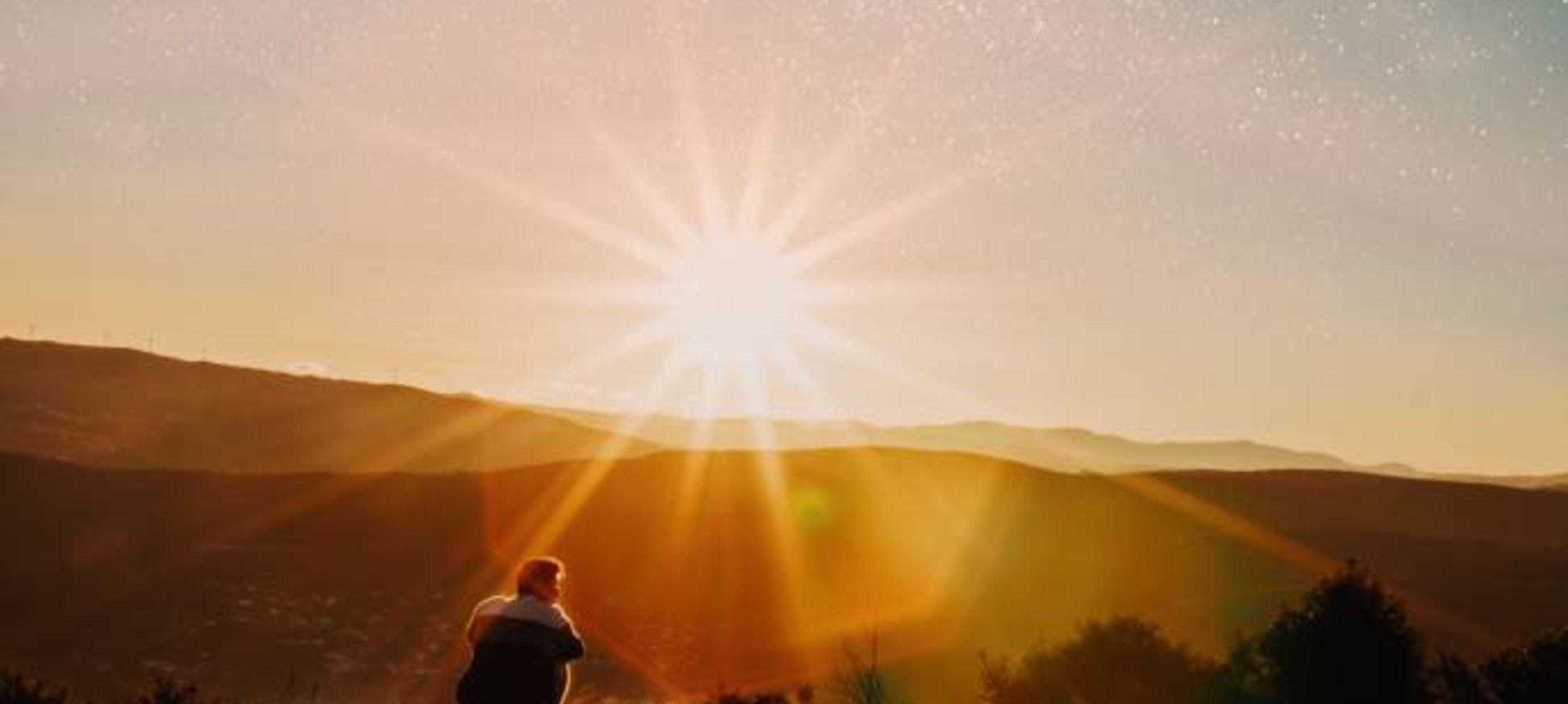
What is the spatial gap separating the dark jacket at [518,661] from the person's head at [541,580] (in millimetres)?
241

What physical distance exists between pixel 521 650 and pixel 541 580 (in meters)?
0.44

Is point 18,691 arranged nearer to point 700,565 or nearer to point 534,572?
point 534,572

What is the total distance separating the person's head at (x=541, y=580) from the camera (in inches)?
323

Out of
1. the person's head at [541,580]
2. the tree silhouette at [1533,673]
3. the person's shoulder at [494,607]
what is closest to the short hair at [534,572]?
the person's head at [541,580]

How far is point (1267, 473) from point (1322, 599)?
10800 cm

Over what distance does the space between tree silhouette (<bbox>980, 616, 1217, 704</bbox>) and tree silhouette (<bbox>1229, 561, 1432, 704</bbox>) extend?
395 centimetres

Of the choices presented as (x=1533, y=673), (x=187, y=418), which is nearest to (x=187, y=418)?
(x=187, y=418)

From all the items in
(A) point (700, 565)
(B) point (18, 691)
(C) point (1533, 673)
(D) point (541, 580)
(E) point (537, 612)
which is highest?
(D) point (541, 580)

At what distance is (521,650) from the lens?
8.05 metres

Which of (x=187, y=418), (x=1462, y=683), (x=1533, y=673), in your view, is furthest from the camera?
(x=187, y=418)

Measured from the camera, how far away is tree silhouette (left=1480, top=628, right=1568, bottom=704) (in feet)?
41.8

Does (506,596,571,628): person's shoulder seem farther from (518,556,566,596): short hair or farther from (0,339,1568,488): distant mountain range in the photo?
(0,339,1568,488): distant mountain range

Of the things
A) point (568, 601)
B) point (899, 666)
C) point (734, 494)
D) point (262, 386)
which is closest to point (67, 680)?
point (568, 601)

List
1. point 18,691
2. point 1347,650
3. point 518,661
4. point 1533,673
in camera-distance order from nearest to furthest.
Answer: point 518,661, point 18,691, point 1533,673, point 1347,650
